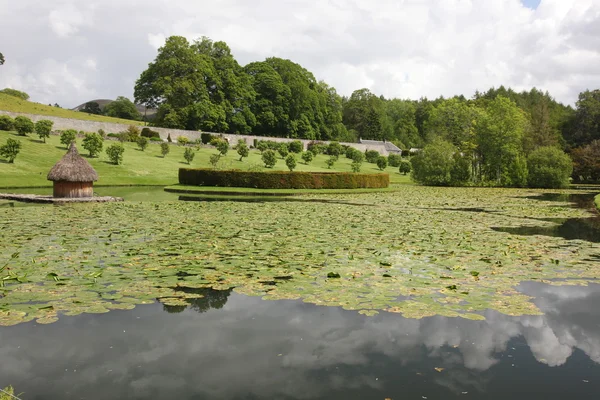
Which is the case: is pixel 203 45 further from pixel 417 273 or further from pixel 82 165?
→ pixel 417 273

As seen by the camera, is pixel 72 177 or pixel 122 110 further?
pixel 122 110

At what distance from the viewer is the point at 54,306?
265 inches

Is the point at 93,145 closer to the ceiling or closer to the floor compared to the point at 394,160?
closer to the floor

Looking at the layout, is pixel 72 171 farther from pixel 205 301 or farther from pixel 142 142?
pixel 142 142

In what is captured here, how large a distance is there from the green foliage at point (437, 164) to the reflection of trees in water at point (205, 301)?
4519cm

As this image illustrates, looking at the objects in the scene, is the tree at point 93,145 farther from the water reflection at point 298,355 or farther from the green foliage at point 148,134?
the water reflection at point 298,355

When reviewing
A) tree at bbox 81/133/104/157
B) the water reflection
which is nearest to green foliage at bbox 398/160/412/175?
tree at bbox 81/133/104/157

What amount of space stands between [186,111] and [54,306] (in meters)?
67.0

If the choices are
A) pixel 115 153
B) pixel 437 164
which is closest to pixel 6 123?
pixel 115 153

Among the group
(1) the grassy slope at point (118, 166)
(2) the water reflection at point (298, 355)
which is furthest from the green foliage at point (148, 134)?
(2) the water reflection at point (298, 355)

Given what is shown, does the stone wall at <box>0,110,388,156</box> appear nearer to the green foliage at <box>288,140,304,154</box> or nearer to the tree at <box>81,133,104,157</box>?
the green foliage at <box>288,140,304,154</box>

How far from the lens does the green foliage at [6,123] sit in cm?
5175

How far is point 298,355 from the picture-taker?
5336 millimetres

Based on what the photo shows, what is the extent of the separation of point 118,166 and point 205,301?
137 ft
